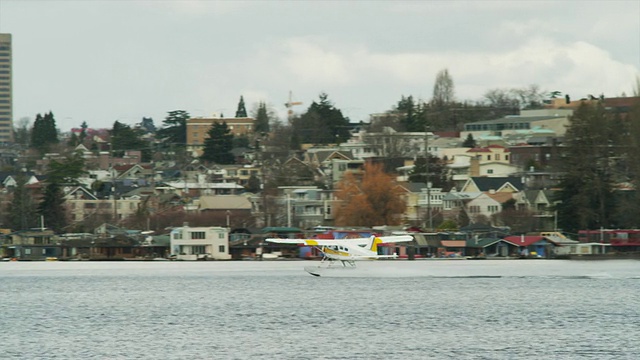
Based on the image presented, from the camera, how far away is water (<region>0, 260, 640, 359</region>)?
37438 millimetres

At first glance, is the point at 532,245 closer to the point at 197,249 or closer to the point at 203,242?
the point at 203,242

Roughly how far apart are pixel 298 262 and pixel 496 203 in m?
24.4

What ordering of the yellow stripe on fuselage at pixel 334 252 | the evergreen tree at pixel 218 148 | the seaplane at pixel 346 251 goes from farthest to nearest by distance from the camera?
the evergreen tree at pixel 218 148
the seaplane at pixel 346 251
the yellow stripe on fuselage at pixel 334 252

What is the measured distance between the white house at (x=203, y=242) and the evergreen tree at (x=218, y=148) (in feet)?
213

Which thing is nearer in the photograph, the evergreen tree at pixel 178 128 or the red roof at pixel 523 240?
the red roof at pixel 523 240

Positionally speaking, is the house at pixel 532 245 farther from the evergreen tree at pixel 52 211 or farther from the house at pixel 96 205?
the house at pixel 96 205

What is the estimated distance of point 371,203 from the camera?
106750 millimetres

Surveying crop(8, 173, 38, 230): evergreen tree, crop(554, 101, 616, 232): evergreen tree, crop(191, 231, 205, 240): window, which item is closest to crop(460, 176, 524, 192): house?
crop(554, 101, 616, 232): evergreen tree

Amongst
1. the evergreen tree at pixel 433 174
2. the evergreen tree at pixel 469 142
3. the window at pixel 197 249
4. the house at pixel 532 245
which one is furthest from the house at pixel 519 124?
the window at pixel 197 249

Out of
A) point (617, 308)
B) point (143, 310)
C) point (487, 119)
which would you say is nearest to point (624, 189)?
point (617, 308)

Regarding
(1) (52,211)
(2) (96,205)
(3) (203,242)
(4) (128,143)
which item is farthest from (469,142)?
(3) (203,242)

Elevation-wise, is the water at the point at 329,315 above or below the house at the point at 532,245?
below

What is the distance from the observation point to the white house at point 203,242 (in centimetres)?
9919

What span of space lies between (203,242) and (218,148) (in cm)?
6632
